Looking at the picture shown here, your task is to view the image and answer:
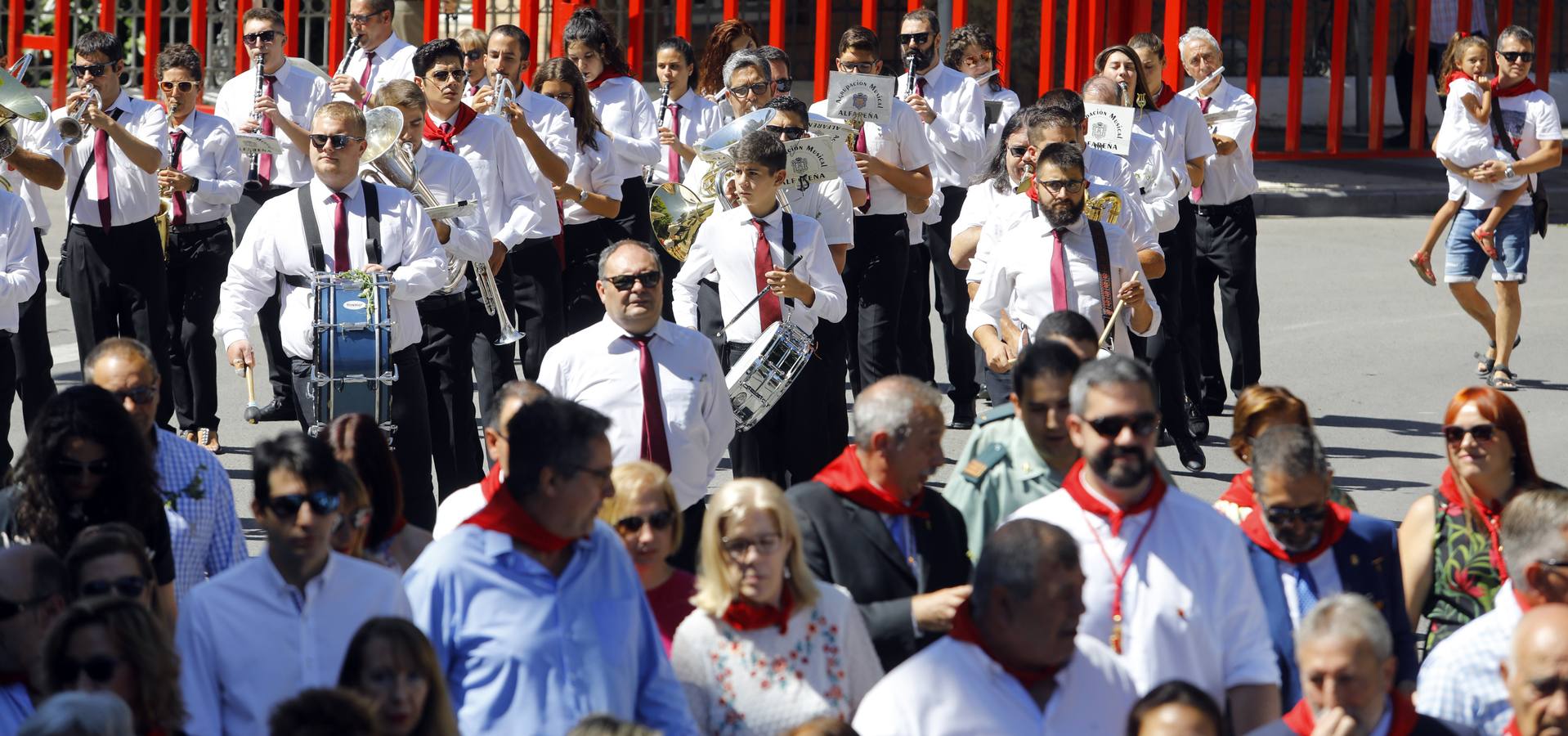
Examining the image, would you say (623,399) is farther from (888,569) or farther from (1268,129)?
(1268,129)

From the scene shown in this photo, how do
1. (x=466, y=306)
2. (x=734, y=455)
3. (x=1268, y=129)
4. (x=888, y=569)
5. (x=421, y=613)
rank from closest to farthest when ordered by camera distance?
(x=421, y=613), (x=888, y=569), (x=734, y=455), (x=466, y=306), (x=1268, y=129)

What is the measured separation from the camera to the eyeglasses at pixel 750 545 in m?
5.09

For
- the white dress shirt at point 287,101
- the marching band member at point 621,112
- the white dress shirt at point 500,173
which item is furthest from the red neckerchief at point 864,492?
the white dress shirt at point 287,101

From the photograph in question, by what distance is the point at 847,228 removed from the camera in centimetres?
979

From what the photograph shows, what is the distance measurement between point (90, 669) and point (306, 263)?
12.9 feet

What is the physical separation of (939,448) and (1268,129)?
1865cm

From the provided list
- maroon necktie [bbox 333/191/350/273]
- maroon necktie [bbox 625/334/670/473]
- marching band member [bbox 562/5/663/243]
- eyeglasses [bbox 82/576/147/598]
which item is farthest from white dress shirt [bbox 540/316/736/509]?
marching band member [bbox 562/5/663/243]

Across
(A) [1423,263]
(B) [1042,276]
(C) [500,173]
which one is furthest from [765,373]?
(A) [1423,263]

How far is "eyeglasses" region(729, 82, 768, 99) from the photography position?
10.8m

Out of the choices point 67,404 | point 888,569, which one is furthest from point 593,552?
point 67,404

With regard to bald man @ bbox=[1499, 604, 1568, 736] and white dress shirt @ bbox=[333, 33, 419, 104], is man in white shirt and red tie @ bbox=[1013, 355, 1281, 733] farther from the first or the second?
white dress shirt @ bbox=[333, 33, 419, 104]

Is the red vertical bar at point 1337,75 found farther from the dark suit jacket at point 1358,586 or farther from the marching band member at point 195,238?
the dark suit jacket at point 1358,586

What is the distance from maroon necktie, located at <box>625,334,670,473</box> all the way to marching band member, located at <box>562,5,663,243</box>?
14.5 feet

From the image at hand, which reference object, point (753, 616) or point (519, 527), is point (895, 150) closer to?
point (753, 616)
